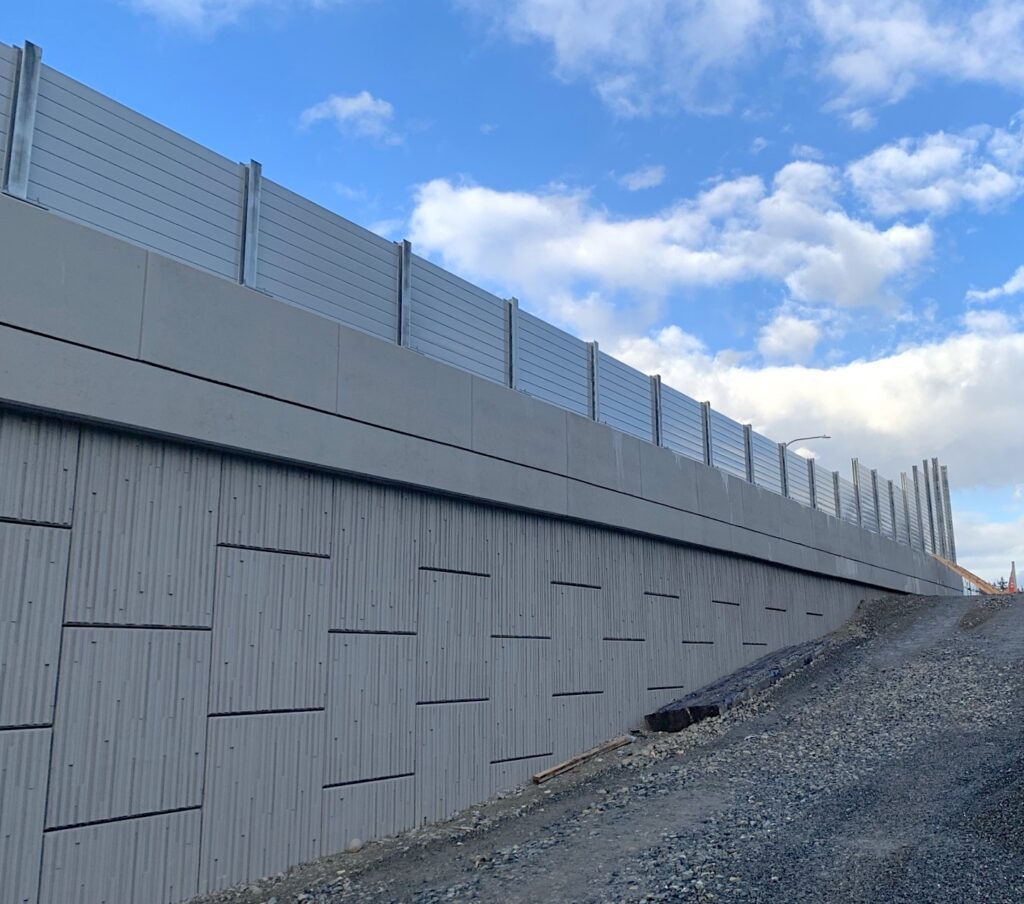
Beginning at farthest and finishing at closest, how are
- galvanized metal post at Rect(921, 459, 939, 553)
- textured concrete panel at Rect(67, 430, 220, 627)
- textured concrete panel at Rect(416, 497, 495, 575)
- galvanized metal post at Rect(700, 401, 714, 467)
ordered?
galvanized metal post at Rect(921, 459, 939, 553) → galvanized metal post at Rect(700, 401, 714, 467) → textured concrete panel at Rect(416, 497, 495, 575) → textured concrete panel at Rect(67, 430, 220, 627)

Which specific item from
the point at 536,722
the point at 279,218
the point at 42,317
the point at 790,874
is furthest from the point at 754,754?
the point at 42,317

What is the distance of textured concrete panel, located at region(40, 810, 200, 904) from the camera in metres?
6.21

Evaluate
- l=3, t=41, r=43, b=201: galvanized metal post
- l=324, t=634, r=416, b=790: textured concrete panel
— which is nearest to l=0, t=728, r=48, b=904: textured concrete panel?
l=324, t=634, r=416, b=790: textured concrete panel

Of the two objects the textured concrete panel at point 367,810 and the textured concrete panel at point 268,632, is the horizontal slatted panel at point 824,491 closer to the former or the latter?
the textured concrete panel at point 367,810

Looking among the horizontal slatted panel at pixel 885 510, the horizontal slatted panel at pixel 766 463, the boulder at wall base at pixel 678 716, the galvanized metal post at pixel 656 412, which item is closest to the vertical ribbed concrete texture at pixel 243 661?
the boulder at wall base at pixel 678 716

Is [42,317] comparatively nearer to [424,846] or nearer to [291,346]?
[291,346]

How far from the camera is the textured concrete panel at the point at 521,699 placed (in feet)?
34.4

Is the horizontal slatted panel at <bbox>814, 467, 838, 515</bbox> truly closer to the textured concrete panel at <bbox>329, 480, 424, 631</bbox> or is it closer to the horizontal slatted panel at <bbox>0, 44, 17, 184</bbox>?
the textured concrete panel at <bbox>329, 480, 424, 631</bbox>

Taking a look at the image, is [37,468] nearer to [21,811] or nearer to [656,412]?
[21,811]

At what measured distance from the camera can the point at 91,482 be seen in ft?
22.2

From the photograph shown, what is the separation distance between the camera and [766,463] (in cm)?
1930

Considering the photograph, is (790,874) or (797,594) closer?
(790,874)

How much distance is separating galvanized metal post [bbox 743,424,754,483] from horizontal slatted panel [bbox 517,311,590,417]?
6050 millimetres

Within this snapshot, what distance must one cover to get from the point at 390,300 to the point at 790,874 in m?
6.76
